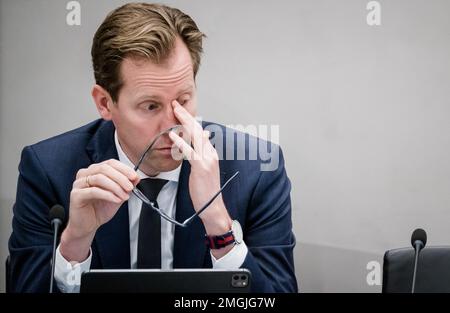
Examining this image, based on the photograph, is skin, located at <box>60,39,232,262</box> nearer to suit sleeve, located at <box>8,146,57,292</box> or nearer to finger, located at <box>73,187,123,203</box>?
finger, located at <box>73,187,123,203</box>

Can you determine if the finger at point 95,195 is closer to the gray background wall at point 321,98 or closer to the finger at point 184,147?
the finger at point 184,147

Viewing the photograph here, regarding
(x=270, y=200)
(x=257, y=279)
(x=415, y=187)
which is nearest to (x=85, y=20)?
(x=270, y=200)

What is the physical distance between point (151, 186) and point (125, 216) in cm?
12

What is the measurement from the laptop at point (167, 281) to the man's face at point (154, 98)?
621 millimetres

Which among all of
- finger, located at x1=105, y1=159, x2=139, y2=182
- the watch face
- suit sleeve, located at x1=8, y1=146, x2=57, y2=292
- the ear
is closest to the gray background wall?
the ear

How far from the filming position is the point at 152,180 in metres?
2.20

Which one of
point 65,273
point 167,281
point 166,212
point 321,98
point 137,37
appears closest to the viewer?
point 167,281

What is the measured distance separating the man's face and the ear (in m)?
0.05

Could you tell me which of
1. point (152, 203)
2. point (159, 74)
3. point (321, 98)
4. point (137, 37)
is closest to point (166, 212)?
point (152, 203)

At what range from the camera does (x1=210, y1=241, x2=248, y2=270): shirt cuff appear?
1.99 m

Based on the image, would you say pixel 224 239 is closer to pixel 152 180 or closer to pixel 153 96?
pixel 152 180

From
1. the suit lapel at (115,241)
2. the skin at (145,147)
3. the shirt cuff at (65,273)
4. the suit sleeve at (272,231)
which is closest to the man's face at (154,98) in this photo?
the skin at (145,147)

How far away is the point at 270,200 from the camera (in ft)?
7.15

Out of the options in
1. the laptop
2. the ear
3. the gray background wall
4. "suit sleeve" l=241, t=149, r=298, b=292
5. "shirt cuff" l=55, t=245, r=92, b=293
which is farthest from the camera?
the gray background wall
